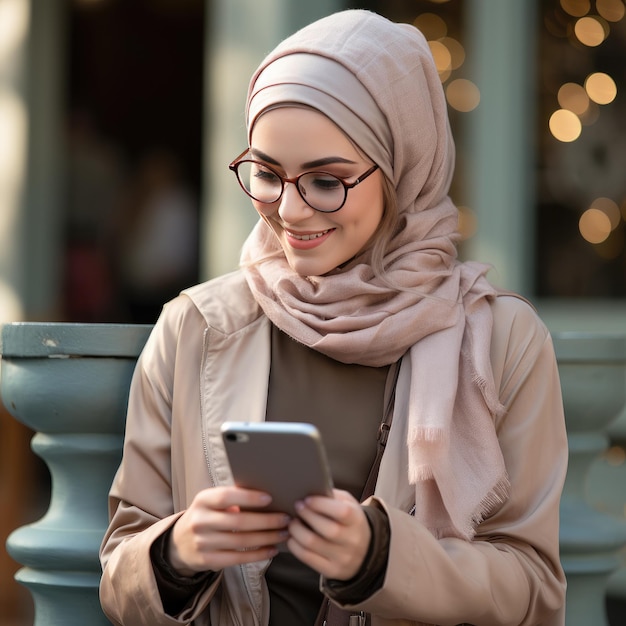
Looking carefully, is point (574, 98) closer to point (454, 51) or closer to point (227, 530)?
point (454, 51)

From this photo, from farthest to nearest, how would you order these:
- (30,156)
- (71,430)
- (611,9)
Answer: (30,156) < (611,9) < (71,430)

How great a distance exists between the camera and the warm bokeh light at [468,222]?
496cm

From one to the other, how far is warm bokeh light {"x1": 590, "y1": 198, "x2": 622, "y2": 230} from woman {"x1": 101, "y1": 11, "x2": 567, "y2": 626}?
3011 millimetres

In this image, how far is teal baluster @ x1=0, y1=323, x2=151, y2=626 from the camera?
2064 mm

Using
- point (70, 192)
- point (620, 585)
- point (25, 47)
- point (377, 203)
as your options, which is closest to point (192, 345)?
point (377, 203)

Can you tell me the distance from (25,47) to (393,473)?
478 centimetres

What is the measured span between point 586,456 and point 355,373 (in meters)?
0.61

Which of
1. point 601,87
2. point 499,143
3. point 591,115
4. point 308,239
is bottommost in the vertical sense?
point 308,239

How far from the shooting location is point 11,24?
5969mm

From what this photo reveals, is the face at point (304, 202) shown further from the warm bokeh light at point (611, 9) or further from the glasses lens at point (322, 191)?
the warm bokeh light at point (611, 9)

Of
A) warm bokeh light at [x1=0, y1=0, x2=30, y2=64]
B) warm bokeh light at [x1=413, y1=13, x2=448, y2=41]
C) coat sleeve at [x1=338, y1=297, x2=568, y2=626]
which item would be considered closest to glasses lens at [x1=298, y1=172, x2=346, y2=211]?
coat sleeve at [x1=338, y1=297, x2=568, y2=626]

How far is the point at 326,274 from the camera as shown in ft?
6.48

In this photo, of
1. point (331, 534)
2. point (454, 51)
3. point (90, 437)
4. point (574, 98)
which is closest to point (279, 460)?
point (331, 534)

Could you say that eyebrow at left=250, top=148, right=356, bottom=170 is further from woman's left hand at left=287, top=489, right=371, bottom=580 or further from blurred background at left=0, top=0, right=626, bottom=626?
blurred background at left=0, top=0, right=626, bottom=626
